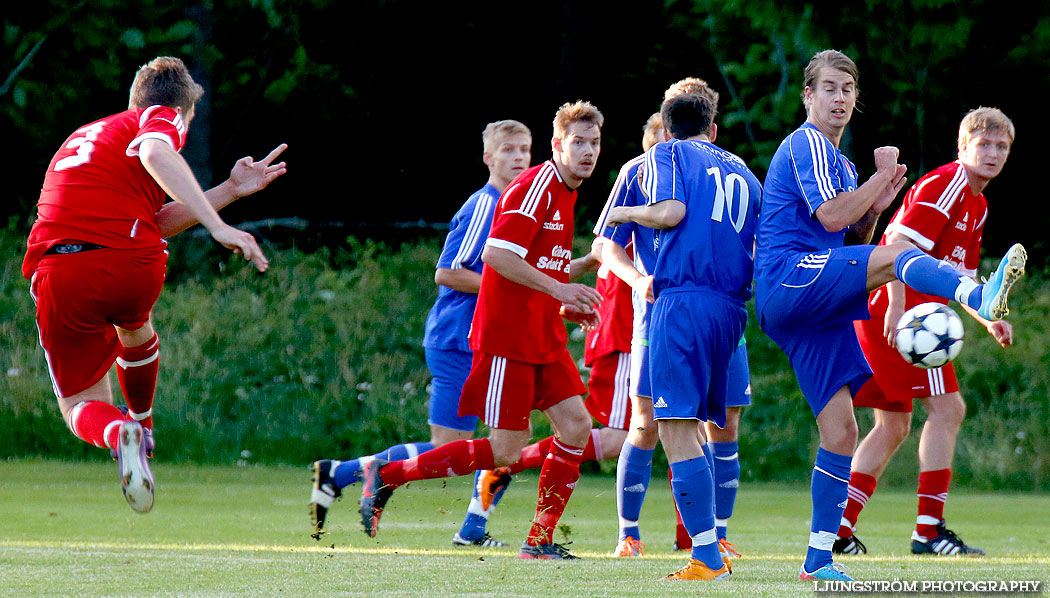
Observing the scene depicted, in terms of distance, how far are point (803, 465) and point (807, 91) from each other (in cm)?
869

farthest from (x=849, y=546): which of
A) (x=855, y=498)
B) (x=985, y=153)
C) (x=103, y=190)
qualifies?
(x=103, y=190)

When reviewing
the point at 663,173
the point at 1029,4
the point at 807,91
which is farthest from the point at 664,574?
the point at 1029,4

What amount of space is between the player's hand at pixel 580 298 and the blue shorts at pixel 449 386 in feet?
7.14

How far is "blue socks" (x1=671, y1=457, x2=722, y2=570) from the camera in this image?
18.7 ft

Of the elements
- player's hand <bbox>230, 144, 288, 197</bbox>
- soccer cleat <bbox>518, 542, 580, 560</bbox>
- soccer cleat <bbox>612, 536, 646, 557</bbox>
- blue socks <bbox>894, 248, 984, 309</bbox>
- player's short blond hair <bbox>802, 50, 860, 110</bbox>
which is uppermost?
player's short blond hair <bbox>802, 50, 860, 110</bbox>

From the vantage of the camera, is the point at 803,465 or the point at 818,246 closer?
the point at 818,246

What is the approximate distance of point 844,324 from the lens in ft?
18.6

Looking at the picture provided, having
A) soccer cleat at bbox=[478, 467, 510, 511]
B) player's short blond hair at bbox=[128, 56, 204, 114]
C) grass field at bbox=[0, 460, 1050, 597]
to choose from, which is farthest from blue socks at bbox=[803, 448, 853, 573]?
player's short blond hair at bbox=[128, 56, 204, 114]

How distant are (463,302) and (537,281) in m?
1.98

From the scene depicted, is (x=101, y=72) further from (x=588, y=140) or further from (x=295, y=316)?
(x=588, y=140)

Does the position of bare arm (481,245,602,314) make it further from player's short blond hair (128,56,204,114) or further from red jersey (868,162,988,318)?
red jersey (868,162,988,318)

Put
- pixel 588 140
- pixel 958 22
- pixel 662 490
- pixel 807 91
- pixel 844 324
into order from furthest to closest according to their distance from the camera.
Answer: pixel 958 22, pixel 662 490, pixel 588 140, pixel 807 91, pixel 844 324

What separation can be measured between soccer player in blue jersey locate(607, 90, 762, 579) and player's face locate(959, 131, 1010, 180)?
2296 millimetres

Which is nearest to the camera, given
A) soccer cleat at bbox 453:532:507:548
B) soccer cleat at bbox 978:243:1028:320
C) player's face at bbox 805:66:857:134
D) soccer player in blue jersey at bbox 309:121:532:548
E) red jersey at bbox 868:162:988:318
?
soccer cleat at bbox 978:243:1028:320
